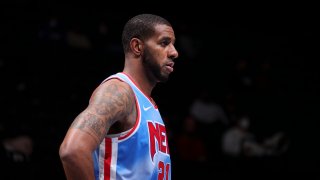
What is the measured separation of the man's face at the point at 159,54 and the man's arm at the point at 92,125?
28 cm

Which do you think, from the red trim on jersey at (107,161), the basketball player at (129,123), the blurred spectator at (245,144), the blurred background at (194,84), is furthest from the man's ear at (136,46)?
the blurred spectator at (245,144)

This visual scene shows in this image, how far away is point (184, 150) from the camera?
848 centimetres

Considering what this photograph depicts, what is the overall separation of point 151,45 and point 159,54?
2.6 inches

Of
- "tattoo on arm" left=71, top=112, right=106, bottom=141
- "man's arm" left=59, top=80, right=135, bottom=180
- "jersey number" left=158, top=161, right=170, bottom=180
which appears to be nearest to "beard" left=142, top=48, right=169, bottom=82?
"man's arm" left=59, top=80, right=135, bottom=180

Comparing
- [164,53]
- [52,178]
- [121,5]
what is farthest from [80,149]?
[121,5]

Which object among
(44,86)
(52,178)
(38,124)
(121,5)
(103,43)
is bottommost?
(52,178)

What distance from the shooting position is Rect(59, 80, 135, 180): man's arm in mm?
2689

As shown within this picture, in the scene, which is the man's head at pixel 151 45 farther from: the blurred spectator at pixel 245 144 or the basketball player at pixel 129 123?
the blurred spectator at pixel 245 144

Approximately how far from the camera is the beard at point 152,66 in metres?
3.48

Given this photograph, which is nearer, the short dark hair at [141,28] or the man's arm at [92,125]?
the man's arm at [92,125]

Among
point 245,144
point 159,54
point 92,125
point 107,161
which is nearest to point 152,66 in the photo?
point 159,54

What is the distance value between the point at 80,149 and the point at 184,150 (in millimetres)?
5851

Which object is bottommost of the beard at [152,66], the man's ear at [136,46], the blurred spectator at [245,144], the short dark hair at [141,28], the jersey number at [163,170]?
the jersey number at [163,170]

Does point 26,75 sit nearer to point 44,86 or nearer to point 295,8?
point 44,86
